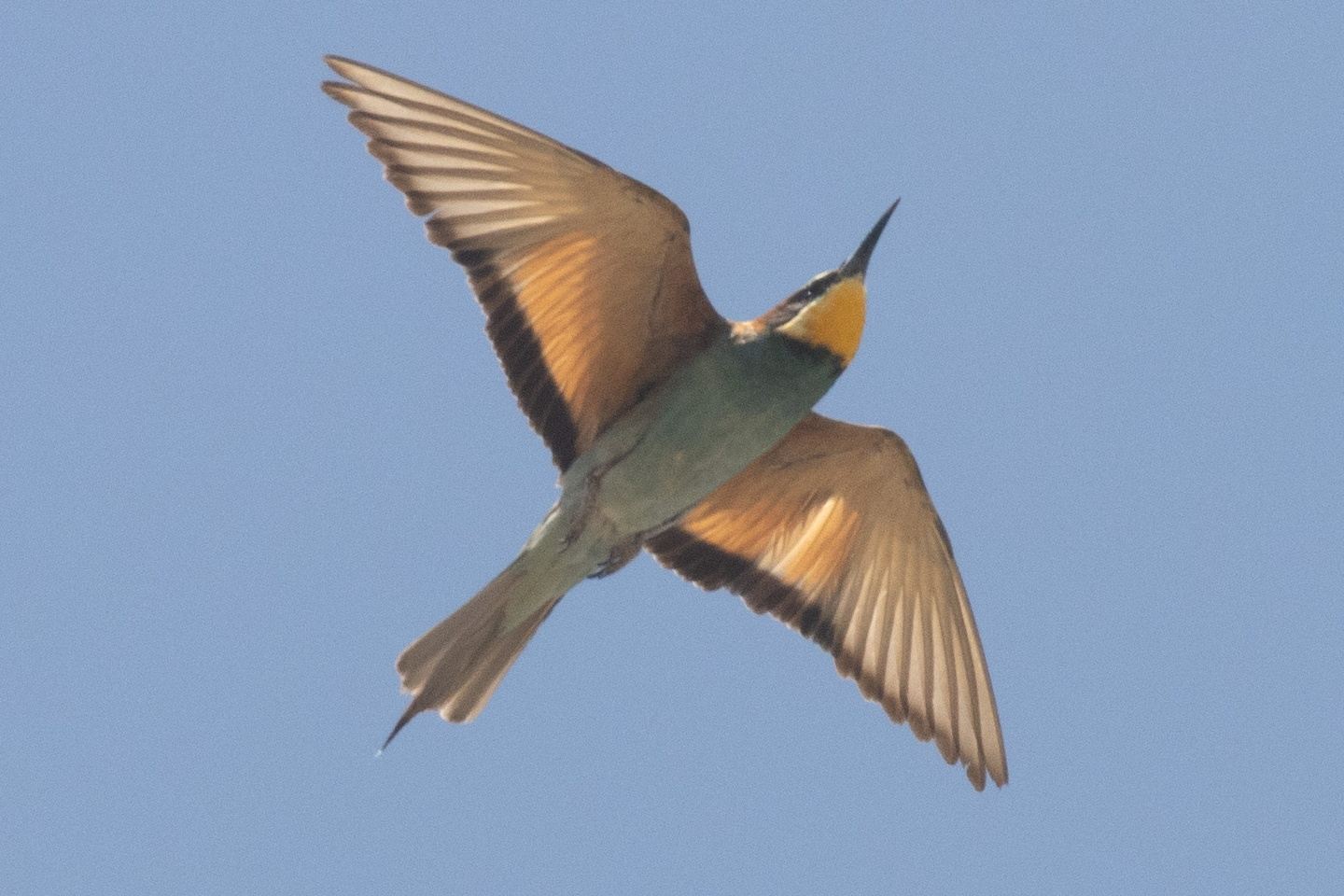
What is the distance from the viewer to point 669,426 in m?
7.32

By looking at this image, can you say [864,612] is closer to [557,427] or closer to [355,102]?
[557,427]

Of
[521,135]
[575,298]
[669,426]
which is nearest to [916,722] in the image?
[669,426]

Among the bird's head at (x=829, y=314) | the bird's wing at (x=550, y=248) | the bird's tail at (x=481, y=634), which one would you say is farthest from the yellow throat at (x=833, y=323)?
the bird's tail at (x=481, y=634)

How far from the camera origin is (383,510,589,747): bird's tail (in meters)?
7.28

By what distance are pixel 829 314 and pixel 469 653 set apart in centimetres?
173

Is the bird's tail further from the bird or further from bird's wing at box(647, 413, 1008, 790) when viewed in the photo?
bird's wing at box(647, 413, 1008, 790)

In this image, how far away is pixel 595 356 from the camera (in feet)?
24.5

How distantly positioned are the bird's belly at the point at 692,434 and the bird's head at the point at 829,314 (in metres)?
0.10

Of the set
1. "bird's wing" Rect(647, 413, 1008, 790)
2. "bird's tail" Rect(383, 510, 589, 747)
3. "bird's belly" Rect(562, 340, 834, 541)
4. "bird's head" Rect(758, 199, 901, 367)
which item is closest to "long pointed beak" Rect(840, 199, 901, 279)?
"bird's head" Rect(758, 199, 901, 367)

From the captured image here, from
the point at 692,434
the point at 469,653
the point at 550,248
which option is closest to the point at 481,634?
the point at 469,653

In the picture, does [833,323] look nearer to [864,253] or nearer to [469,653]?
[864,253]

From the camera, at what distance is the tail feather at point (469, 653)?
23.9 feet

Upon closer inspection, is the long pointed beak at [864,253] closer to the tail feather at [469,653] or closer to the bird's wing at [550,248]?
the bird's wing at [550,248]

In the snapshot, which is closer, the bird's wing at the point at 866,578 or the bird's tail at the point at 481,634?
the bird's tail at the point at 481,634
